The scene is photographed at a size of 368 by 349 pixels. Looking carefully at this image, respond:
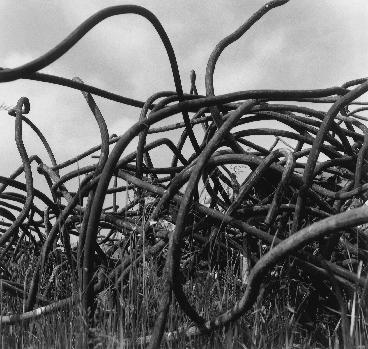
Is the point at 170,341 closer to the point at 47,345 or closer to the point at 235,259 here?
the point at 47,345

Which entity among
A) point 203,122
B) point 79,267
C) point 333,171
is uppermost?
point 203,122

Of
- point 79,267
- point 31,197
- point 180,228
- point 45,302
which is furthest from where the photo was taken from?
point 31,197

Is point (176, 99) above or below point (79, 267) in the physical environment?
above

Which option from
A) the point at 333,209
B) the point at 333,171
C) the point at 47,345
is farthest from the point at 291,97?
the point at 47,345

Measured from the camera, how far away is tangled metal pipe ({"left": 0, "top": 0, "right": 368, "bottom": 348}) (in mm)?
747

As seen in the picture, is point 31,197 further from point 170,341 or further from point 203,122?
point 170,341

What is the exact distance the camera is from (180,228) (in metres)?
0.74

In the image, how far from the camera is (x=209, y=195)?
1095mm

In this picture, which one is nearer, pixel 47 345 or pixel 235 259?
pixel 47 345

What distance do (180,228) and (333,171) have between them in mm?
519

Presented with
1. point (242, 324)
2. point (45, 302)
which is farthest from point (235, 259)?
point (45, 302)

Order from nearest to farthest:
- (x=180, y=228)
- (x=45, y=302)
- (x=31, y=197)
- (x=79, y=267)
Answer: (x=180, y=228)
(x=79, y=267)
(x=45, y=302)
(x=31, y=197)

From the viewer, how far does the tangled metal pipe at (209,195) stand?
0.75m

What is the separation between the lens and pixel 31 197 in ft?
3.82
